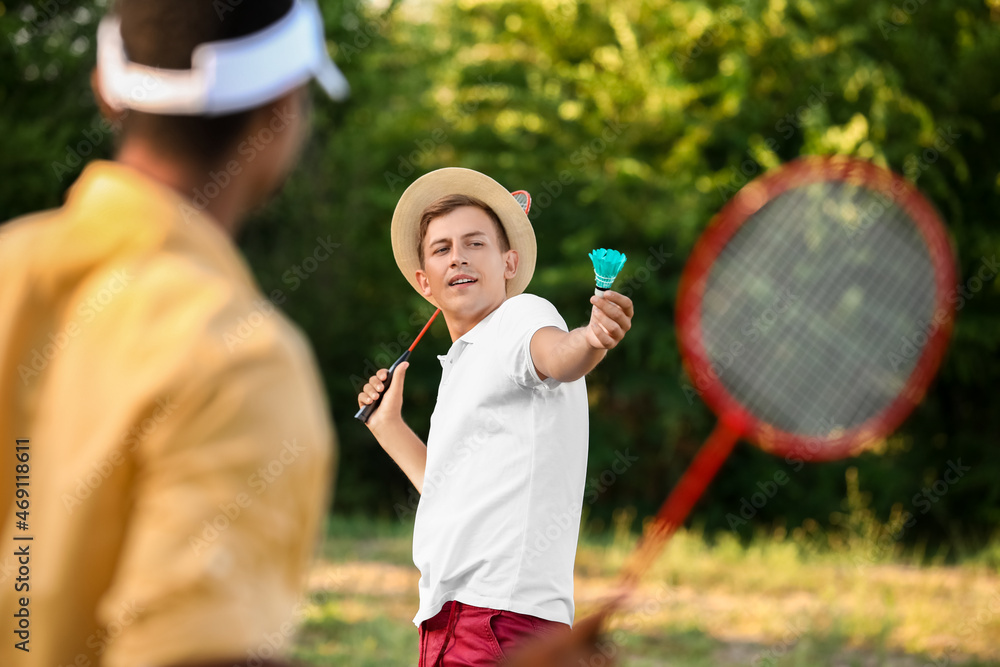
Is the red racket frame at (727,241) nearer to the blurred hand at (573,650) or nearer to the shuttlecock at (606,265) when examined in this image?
the shuttlecock at (606,265)

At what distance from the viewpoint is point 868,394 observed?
2.92 meters

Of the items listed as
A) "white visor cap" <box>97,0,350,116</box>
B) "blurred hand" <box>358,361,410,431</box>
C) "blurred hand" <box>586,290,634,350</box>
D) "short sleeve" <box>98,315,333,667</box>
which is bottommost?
"blurred hand" <box>358,361,410,431</box>

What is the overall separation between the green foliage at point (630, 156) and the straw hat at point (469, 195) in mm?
5451

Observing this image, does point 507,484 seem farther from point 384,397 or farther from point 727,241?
point 727,241

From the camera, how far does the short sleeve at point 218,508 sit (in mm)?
758

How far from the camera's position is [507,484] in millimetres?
1951

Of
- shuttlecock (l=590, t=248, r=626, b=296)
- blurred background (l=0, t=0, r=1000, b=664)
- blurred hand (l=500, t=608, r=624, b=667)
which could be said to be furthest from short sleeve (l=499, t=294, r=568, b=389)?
blurred background (l=0, t=0, r=1000, b=664)

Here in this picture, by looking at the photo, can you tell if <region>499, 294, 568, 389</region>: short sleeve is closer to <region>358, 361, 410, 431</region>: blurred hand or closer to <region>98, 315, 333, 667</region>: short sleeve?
<region>358, 361, 410, 431</region>: blurred hand

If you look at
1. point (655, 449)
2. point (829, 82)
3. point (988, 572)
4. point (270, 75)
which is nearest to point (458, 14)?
point (829, 82)

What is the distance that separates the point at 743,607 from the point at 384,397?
346 centimetres

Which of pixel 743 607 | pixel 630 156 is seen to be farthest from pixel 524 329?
pixel 630 156

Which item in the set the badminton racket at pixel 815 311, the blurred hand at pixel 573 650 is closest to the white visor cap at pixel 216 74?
the blurred hand at pixel 573 650

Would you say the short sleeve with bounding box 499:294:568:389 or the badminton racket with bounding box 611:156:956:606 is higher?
the short sleeve with bounding box 499:294:568:389

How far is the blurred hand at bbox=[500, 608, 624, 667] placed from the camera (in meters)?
1.18
